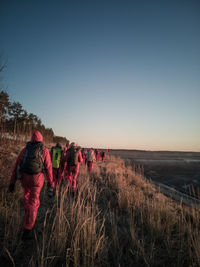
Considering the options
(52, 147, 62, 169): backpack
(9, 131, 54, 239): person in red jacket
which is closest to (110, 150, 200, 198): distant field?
(9, 131, 54, 239): person in red jacket

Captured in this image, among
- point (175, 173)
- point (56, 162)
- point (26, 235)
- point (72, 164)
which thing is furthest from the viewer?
point (175, 173)

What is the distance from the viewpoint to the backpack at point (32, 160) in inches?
93.5

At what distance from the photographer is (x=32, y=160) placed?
2408 mm

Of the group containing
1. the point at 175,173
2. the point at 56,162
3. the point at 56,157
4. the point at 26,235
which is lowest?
the point at 175,173

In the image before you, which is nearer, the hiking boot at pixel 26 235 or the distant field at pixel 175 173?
the hiking boot at pixel 26 235

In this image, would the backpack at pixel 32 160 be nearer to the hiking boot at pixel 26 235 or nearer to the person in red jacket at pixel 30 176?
the person in red jacket at pixel 30 176

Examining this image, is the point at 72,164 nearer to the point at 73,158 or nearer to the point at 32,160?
the point at 73,158

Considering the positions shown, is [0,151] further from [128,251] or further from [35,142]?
[128,251]

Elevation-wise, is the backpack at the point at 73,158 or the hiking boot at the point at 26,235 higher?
the backpack at the point at 73,158

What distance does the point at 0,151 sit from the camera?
345cm

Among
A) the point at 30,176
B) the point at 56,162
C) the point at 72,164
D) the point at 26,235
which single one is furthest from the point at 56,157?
the point at 26,235

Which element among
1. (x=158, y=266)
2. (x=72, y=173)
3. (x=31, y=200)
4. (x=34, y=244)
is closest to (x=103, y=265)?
(x=158, y=266)

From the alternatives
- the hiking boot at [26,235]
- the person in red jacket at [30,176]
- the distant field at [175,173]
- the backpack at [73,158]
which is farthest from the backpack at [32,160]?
the distant field at [175,173]

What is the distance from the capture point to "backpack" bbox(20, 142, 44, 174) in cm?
238
